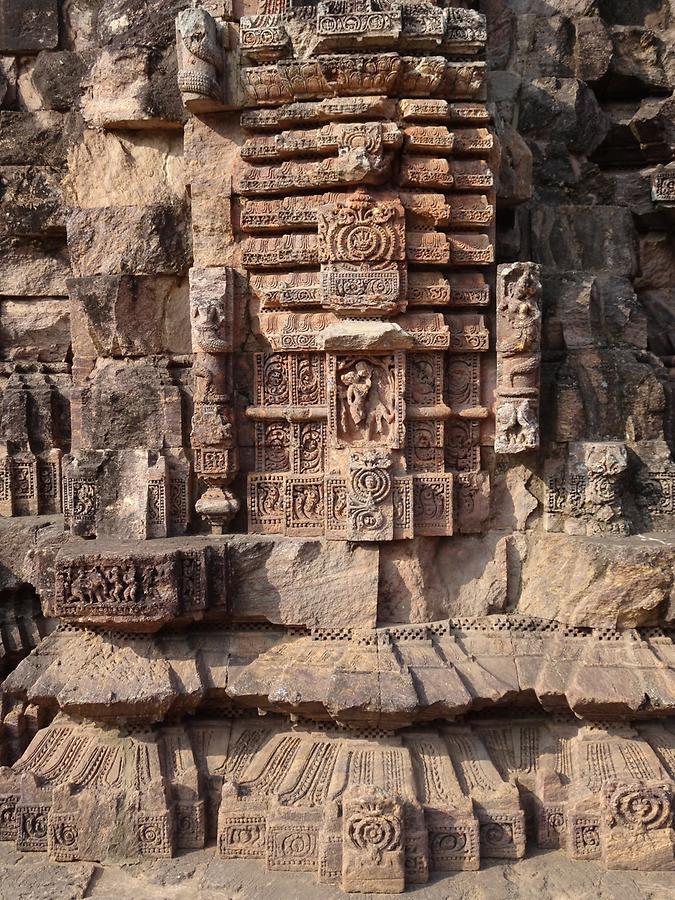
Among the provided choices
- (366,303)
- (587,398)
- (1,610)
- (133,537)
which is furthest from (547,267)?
(1,610)

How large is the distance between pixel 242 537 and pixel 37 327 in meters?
3.38

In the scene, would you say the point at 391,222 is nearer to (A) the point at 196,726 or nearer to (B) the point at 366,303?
(B) the point at 366,303

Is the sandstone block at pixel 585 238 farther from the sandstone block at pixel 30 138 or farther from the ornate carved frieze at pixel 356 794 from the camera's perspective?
the sandstone block at pixel 30 138

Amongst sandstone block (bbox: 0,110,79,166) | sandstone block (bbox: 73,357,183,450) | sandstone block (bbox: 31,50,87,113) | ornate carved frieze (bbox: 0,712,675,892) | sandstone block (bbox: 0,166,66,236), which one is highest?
sandstone block (bbox: 31,50,87,113)

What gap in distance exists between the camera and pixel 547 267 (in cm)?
696

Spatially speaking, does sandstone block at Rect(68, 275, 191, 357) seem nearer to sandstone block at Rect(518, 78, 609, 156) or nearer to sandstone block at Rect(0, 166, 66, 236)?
sandstone block at Rect(0, 166, 66, 236)

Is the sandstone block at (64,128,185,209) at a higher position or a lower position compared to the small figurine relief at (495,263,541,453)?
higher

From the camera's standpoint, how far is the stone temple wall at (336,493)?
5465 millimetres

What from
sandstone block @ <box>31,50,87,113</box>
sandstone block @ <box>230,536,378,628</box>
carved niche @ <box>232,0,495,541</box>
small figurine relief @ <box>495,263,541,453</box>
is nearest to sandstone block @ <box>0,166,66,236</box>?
sandstone block @ <box>31,50,87,113</box>

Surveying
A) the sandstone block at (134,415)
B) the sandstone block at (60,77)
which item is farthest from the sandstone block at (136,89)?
the sandstone block at (134,415)

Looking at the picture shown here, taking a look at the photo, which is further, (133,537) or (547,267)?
(547,267)

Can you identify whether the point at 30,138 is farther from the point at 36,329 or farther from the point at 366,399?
the point at 366,399

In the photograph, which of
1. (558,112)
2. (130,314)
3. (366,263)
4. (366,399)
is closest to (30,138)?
(130,314)

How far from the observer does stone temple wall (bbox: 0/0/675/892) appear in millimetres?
5465
